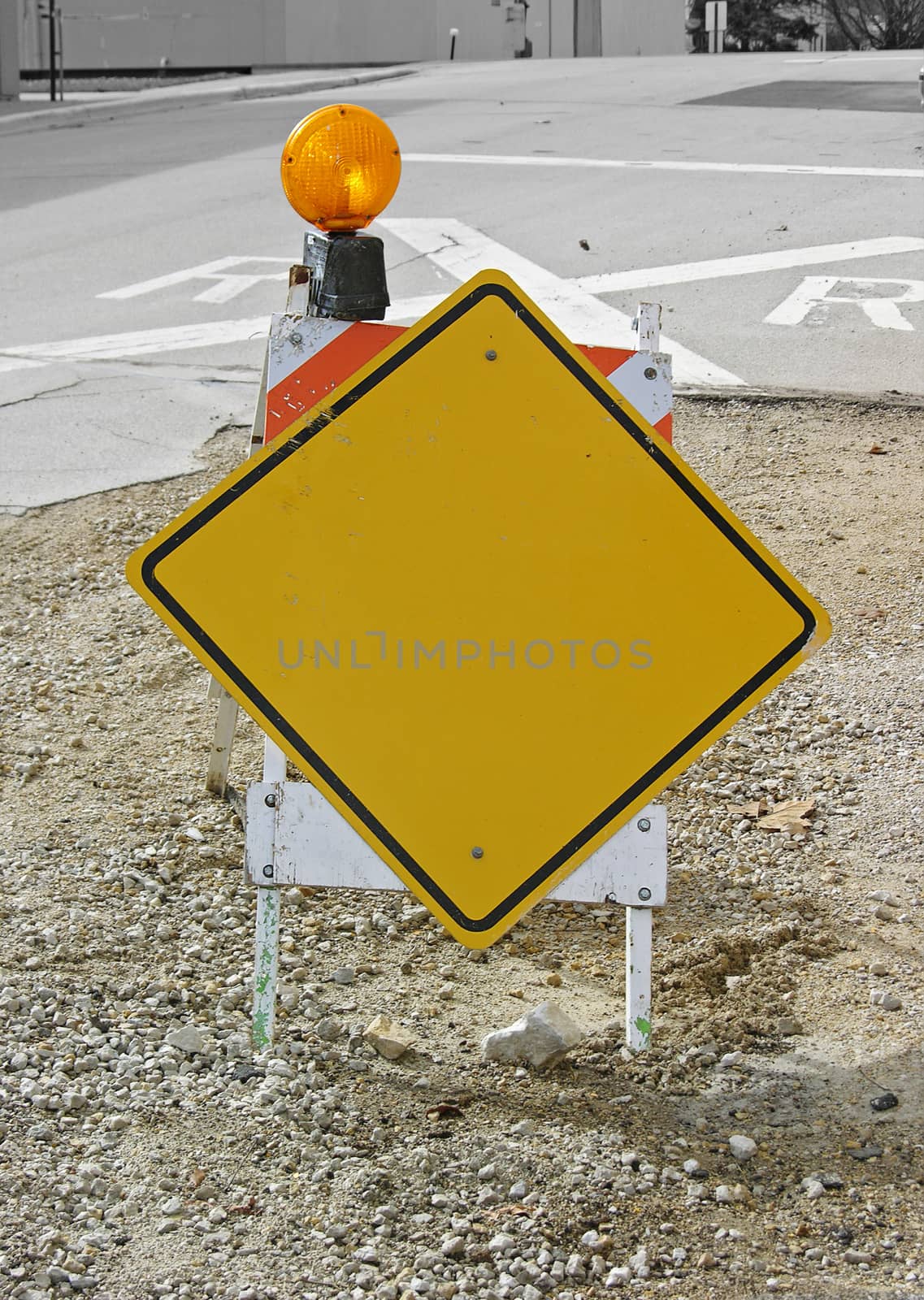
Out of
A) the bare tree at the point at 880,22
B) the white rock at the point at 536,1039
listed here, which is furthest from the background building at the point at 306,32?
the white rock at the point at 536,1039

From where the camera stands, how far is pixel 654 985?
346 cm

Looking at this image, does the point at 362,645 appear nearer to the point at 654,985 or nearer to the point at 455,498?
the point at 455,498

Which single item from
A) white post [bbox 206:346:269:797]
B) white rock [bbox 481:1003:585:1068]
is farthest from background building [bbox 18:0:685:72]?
white rock [bbox 481:1003:585:1068]

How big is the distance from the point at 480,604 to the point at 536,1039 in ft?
3.13

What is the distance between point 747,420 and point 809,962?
4025 mm

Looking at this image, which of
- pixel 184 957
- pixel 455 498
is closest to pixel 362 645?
pixel 455 498

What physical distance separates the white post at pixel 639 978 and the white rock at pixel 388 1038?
49 cm

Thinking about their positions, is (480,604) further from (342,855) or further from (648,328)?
(648,328)

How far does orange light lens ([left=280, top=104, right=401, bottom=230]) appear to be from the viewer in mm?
3078

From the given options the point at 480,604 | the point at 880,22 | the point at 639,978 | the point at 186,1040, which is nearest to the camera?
the point at 480,604

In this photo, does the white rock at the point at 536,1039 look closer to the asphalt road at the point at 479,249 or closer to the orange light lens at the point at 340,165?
the orange light lens at the point at 340,165

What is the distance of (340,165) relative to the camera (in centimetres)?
310

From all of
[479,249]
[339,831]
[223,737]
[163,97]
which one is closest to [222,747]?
[223,737]

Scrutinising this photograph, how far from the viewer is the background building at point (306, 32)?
37156 mm
